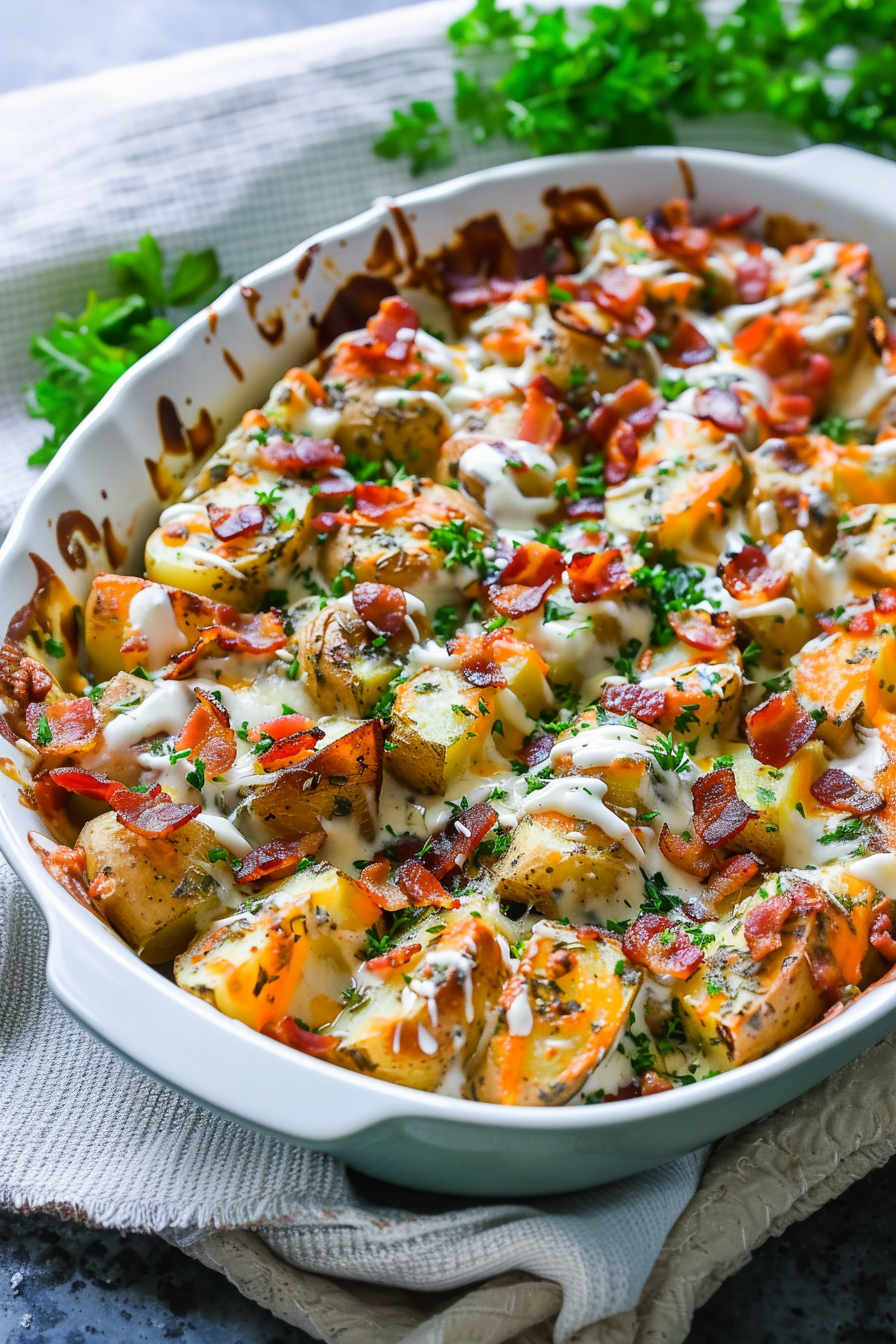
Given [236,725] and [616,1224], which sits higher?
[236,725]

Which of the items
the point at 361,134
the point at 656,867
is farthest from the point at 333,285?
the point at 656,867

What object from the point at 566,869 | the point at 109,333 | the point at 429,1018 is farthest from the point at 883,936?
the point at 109,333

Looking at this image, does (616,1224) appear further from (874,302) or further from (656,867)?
(874,302)

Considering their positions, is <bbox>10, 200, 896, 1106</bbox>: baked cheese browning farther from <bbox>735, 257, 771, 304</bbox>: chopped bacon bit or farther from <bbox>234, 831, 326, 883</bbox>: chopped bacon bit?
<bbox>735, 257, 771, 304</bbox>: chopped bacon bit

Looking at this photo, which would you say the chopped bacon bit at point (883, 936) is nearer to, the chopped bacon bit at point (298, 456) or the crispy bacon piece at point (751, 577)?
the crispy bacon piece at point (751, 577)

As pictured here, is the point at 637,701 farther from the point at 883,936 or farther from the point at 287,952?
the point at 287,952
